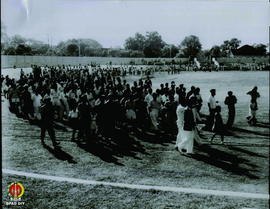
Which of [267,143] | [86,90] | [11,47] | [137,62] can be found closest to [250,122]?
[267,143]

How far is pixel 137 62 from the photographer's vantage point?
4294 centimetres

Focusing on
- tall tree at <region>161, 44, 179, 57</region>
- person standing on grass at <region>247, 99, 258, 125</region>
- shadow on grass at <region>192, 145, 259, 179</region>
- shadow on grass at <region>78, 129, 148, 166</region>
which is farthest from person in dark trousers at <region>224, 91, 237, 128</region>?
tall tree at <region>161, 44, 179, 57</region>

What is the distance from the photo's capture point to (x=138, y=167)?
8492 mm

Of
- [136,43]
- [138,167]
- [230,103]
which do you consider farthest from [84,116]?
[136,43]

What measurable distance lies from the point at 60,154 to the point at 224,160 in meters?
4.21

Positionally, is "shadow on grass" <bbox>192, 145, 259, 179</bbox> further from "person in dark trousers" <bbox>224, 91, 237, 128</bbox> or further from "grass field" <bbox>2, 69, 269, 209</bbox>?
"person in dark trousers" <bbox>224, 91, 237, 128</bbox>

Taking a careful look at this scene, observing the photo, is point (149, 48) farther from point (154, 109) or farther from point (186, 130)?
point (186, 130)

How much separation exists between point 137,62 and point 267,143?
1313 inches

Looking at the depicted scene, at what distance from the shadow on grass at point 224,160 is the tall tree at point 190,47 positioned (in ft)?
133

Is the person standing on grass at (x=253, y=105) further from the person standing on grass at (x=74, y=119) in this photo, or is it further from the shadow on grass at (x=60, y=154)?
the shadow on grass at (x=60, y=154)

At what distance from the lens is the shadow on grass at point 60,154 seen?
927 cm

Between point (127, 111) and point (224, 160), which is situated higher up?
point (127, 111)

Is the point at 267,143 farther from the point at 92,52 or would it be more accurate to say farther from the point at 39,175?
the point at 92,52

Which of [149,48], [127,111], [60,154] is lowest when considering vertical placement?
[60,154]
